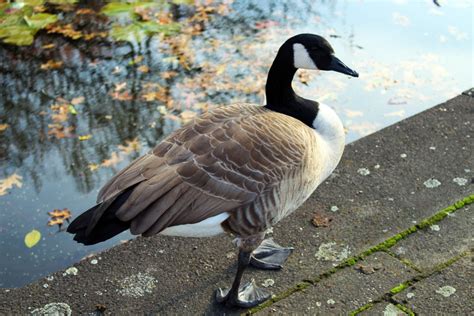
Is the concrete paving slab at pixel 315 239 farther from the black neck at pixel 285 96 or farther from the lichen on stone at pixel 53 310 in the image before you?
the black neck at pixel 285 96

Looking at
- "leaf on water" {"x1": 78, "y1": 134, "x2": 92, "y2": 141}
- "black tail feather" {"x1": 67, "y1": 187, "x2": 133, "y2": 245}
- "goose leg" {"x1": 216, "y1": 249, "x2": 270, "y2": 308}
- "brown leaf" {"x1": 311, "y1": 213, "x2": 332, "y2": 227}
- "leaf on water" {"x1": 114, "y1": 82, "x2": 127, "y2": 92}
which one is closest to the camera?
"black tail feather" {"x1": 67, "y1": 187, "x2": 133, "y2": 245}

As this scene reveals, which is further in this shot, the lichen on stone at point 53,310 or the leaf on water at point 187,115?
the leaf on water at point 187,115

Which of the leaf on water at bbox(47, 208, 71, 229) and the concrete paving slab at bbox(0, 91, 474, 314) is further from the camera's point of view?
the leaf on water at bbox(47, 208, 71, 229)

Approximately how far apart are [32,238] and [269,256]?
6.15 ft

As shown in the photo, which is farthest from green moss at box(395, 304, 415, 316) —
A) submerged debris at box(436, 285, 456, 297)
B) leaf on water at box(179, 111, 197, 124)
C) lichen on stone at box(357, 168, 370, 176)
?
leaf on water at box(179, 111, 197, 124)

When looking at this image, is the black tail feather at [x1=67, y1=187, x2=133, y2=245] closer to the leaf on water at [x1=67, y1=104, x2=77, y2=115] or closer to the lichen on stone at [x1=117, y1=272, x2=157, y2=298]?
the lichen on stone at [x1=117, y1=272, x2=157, y2=298]

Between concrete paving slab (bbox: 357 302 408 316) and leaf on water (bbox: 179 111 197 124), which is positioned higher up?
concrete paving slab (bbox: 357 302 408 316)

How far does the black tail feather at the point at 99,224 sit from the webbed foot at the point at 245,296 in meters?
0.79

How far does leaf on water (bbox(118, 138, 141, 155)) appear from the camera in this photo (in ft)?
18.3

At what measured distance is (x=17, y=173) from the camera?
532 cm

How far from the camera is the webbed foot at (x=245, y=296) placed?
11.7 feet

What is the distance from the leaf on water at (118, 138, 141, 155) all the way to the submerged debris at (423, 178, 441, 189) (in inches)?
99.3

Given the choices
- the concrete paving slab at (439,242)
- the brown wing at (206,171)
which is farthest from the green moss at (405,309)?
the brown wing at (206,171)

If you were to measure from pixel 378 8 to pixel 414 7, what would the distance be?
18.8 inches
